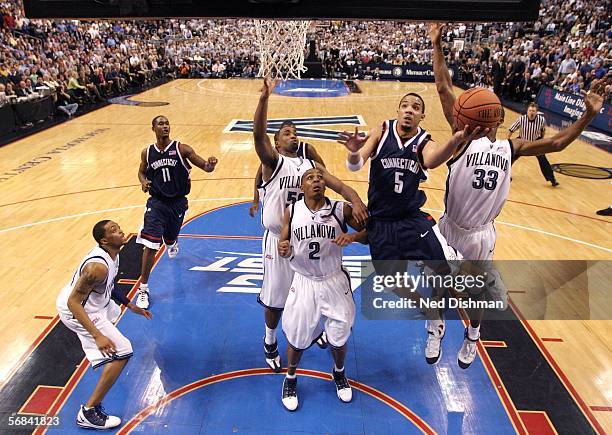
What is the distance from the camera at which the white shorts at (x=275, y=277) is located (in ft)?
14.6

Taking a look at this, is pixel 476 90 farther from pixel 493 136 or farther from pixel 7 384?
pixel 7 384

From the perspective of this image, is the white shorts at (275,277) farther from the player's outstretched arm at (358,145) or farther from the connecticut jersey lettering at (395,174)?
the player's outstretched arm at (358,145)

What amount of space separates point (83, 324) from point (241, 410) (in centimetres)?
139

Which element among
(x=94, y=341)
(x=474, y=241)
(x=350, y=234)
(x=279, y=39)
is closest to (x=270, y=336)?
(x=350, y=234)

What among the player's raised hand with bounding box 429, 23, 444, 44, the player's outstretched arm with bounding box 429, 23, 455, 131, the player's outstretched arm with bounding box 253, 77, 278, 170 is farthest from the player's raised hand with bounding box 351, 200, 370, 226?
the player's raised hand with bounding box 429, 23, 444, 44

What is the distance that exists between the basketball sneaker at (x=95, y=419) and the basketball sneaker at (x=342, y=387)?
1728mm

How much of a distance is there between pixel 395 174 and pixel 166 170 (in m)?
2.95

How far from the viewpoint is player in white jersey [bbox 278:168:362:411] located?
382 cm

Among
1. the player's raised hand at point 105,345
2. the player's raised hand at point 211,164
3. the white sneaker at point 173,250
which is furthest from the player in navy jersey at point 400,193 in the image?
the white sneaker at point 173,250

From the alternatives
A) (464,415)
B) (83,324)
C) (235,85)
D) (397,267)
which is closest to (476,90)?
(397,267)

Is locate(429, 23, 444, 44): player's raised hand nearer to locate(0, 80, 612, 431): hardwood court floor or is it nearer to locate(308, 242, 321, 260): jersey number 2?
locate(308, 242, 321, 260): jersey number 2

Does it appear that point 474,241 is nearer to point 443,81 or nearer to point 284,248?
point 443,81

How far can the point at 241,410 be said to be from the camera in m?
4.09

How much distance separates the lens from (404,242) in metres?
3.86
